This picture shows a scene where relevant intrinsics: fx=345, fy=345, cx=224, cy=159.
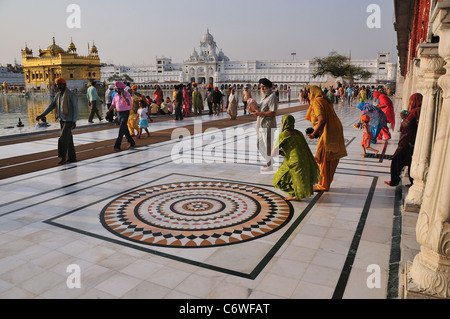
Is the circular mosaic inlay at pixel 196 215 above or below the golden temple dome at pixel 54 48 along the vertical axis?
below

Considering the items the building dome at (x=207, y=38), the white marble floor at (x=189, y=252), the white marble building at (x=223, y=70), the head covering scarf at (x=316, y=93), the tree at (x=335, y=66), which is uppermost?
the building dome at (x=207, y=38)

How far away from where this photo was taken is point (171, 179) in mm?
4383

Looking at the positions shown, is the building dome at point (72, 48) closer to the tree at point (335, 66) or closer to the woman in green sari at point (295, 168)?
the tree at point (335, 66)

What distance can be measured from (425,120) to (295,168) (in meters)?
1.19

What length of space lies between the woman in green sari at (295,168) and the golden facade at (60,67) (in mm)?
47084

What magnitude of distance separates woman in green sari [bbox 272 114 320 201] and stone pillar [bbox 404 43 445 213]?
35.3 inches

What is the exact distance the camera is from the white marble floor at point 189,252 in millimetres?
2051

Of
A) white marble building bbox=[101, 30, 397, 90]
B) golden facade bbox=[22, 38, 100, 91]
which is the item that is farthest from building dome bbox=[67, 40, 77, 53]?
white marble building bbox=[101, 30, 397, 90]

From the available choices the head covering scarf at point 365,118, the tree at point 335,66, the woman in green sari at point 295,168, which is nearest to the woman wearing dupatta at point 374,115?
the head covering scarf at point 365,118

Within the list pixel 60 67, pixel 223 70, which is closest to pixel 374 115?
pixel 60 67

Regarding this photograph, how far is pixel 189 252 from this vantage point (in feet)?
8.24

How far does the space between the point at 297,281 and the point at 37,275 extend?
64.7 inches

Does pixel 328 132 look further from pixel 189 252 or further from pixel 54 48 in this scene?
pixel 54 48
